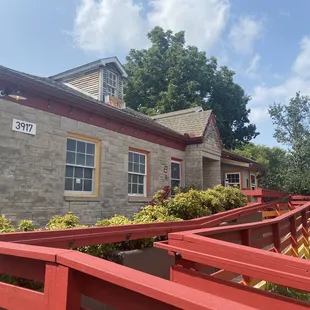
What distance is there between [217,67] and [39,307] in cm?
3269

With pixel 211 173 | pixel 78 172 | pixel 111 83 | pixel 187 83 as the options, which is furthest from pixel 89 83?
pixel 187 83

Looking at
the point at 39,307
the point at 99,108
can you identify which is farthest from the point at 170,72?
the point at 39,307

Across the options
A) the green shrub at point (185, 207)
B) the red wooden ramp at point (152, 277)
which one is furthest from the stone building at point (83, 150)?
the red wooden ramp at point (152, 277)

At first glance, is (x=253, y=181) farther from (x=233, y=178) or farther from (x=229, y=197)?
(x=229, y=197)

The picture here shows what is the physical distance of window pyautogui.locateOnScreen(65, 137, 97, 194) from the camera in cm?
805

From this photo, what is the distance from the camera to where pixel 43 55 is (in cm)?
1188

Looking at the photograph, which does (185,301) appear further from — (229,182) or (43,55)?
(229,182)

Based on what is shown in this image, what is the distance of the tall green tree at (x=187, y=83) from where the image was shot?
29.9 meters

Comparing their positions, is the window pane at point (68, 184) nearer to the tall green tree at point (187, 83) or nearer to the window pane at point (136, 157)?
the window pane at point (136, 157)

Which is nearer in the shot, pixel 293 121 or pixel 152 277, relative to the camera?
pixel 152 277

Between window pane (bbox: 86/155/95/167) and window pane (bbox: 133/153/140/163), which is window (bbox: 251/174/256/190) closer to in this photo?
window pane (bbox: 133/153/140/163)

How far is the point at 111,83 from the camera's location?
40.5 feet

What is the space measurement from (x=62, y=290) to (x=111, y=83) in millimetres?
11713

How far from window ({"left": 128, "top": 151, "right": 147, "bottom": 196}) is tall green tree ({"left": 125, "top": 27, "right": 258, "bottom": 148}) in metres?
19.0
